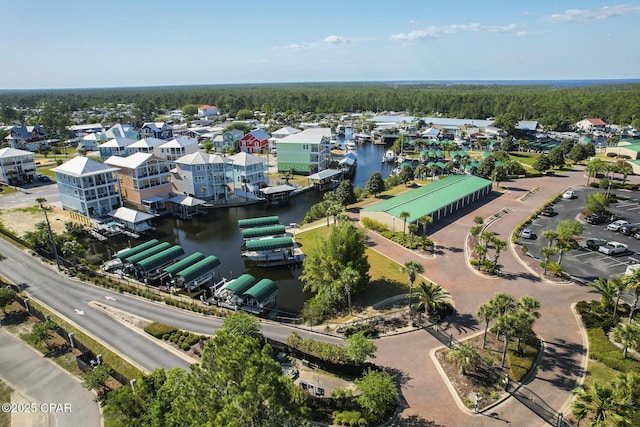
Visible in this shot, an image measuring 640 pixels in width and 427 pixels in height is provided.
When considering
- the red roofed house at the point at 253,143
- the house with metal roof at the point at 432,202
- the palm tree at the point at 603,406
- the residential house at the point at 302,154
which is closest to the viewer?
the palm tree at the point at 603,406

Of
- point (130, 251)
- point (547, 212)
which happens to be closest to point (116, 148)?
point (130, 251)

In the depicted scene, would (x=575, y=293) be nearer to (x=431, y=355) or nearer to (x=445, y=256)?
(x=445, y=256)

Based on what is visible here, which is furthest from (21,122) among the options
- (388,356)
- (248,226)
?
(388,356)

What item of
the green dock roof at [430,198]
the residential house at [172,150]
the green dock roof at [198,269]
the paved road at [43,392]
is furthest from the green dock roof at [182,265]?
the residential house at [172,150]

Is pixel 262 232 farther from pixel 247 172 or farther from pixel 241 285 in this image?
pixel 247 172

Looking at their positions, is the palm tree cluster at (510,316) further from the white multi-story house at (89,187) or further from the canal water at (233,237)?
the white multi-story house at (89,187)

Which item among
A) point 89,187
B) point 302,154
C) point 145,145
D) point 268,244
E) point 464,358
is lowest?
point 268,244
